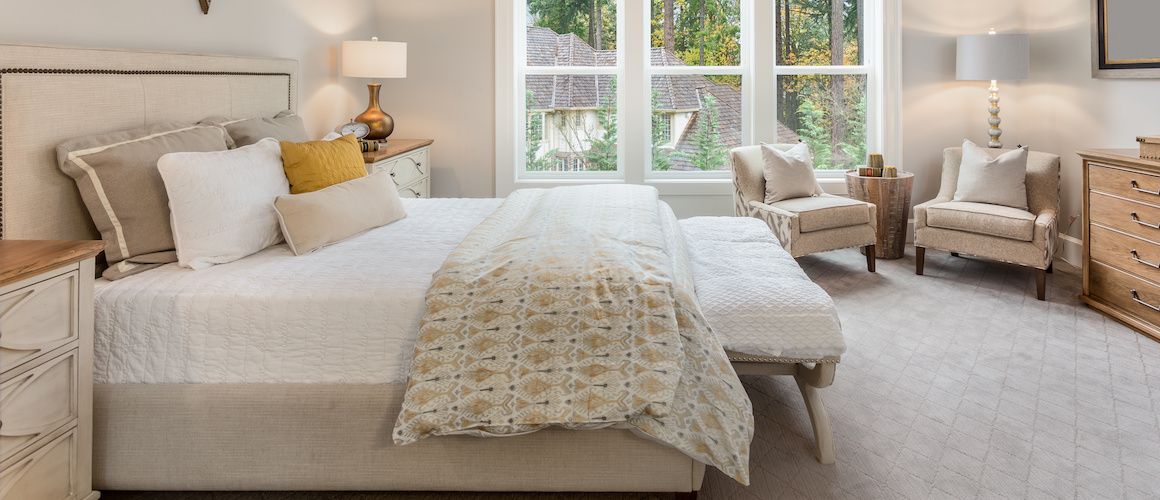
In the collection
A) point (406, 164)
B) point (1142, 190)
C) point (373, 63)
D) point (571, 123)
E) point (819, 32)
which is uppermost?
point (819, 32)

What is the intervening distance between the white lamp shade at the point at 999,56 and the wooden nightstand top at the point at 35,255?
4863mm

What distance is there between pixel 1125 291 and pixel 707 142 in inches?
109

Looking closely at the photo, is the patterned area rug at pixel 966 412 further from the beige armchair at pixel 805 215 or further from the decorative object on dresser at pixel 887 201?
the decorative object on dresser at pixel 887 201

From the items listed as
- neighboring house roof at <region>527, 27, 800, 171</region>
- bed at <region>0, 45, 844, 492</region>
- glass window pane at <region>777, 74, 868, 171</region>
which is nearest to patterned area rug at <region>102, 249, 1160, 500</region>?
bed at <region>0, 45, 844, 492</region>

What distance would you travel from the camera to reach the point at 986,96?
5422 mm

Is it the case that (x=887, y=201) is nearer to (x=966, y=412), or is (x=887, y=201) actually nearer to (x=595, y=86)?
(x=595, y=86)

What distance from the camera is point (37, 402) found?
166cm

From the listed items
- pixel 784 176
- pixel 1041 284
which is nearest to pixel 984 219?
pixel 1041 284

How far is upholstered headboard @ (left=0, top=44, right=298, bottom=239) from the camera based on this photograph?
6.95ft

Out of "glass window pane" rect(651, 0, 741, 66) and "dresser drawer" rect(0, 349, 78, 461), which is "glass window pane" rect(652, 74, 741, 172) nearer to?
"glass window pane" rect(651, 0, 741, 66)

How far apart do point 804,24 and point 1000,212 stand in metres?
1.97

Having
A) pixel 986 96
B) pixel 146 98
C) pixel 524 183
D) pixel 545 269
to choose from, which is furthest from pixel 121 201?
pixel 986 96

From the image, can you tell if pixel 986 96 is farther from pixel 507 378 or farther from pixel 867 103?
pixel 507 378

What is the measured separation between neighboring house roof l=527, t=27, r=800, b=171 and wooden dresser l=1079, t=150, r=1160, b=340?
6.97ft
